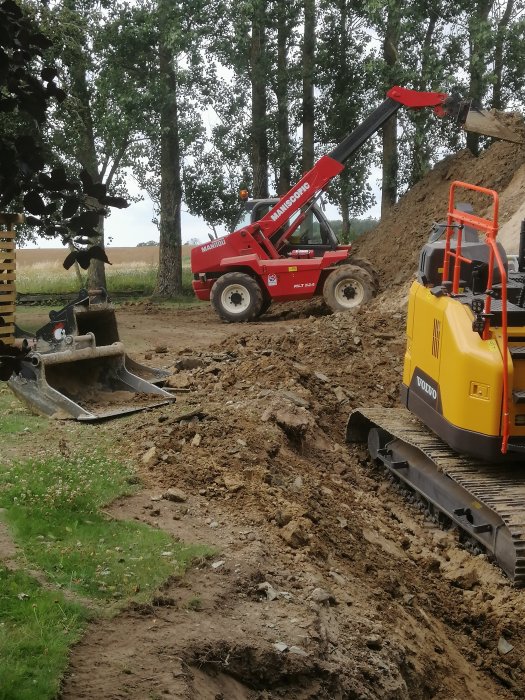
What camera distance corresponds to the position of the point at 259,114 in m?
26.6

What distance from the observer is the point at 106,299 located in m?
11.2

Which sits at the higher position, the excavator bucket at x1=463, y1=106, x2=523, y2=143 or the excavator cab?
the excavator bucket at x1=463, y1=106, x2=523, y2=143

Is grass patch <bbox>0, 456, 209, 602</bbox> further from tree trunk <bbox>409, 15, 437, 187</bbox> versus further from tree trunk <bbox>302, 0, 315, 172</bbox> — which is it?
tree trunk <bbox>302, 0, 315, 172</bbox>

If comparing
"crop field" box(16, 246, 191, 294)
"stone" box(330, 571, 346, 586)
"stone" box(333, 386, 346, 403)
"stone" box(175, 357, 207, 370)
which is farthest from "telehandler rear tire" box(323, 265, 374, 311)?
"stone" box(330, 571, 346, 586)

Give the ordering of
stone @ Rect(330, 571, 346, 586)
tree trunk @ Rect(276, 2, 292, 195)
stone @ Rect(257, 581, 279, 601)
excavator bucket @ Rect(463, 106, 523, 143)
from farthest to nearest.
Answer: tree trunk @ Rect(276, 2, 292, 195) → excavator bucket @ Rect(463, 106, 523, 143) → stone @ Rect(330, 571, 346, 586) → stone @ Rect(257, 581, 279, 601)

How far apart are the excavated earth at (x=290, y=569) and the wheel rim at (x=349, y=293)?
5.05 m

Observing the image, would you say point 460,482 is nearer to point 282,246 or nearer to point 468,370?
point 468,370

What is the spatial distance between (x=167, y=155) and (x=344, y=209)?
7.70 meters

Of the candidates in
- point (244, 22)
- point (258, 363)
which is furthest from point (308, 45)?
point (258, 363)

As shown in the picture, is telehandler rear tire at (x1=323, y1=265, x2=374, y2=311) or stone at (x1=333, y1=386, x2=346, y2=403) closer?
stone at (x1=333, y1=386, x2=346, y2=403)

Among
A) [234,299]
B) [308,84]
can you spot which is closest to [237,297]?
[234,299]

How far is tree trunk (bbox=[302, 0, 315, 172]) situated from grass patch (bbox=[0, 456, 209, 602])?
62.6ft

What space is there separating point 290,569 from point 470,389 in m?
2.16

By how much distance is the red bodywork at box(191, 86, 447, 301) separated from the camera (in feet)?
60.0
